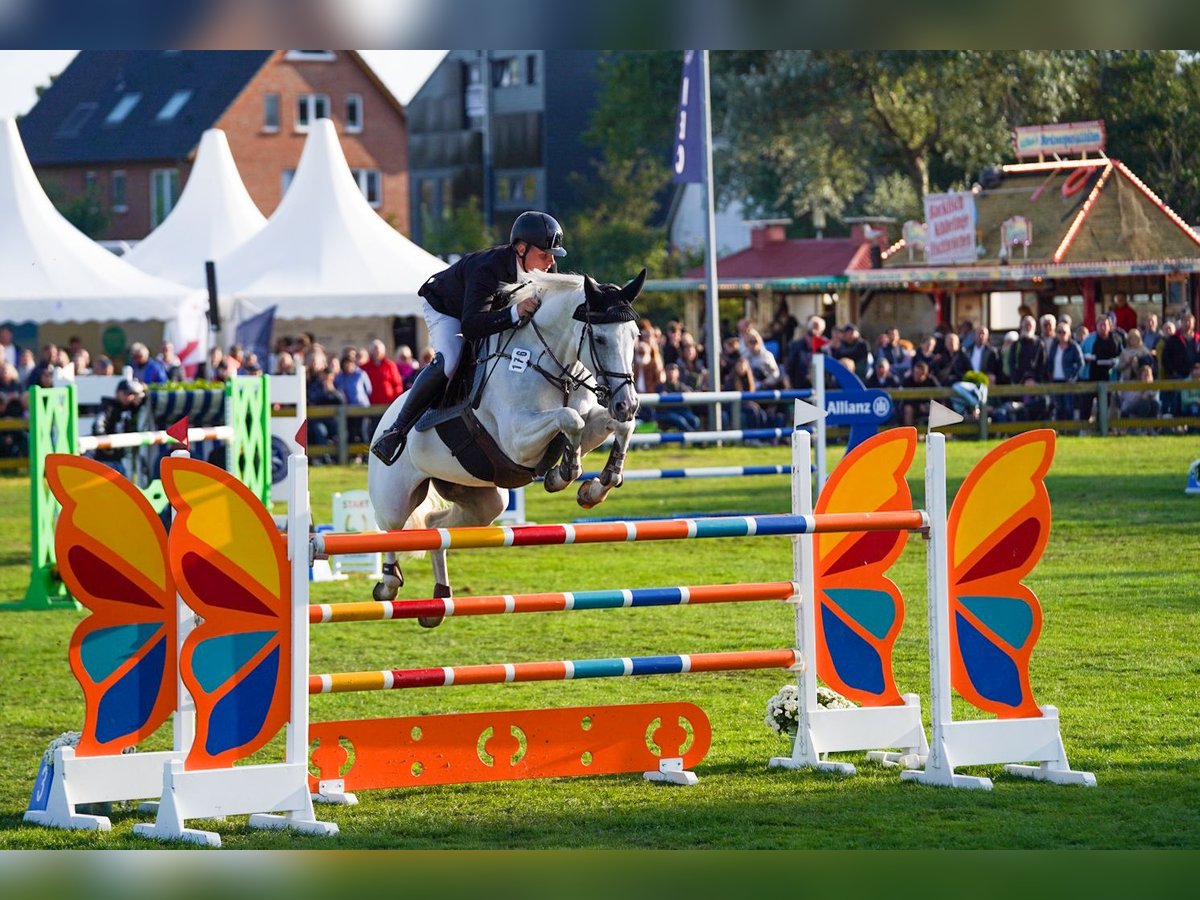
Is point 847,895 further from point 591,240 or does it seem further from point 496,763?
point 591,240

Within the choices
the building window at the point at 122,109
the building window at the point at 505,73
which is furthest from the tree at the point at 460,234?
the building window at the point at 122,109

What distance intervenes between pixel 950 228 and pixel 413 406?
82.7 ft

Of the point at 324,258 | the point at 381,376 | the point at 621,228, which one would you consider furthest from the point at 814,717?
the point at 621,228

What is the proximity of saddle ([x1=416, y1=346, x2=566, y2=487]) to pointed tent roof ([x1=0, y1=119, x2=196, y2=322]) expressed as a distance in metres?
16.5

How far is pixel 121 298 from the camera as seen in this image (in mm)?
23219

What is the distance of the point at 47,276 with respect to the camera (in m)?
23.5

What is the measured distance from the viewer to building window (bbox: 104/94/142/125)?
2097 inches

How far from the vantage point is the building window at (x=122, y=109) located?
5327cm

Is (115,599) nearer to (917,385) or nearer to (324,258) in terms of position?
(917,385)

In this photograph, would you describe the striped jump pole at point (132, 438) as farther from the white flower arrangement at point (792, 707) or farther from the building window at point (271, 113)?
the building window at point (271, 113)

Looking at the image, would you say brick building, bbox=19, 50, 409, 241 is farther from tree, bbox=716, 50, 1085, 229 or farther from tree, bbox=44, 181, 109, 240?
tree, bbox=716, 50, 1085, 229

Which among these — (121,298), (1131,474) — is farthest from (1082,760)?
(121,298)

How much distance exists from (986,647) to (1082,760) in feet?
2.06

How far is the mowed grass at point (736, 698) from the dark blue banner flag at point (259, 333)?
8.21 m
